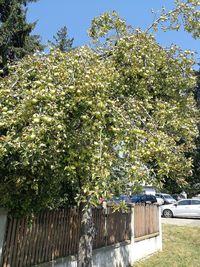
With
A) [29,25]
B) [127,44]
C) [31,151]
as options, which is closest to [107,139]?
[31,151]

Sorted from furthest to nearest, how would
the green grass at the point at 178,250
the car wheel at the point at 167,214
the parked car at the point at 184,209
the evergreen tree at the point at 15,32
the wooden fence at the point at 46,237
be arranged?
the car wheel at the point at 167,214 → the parked car at the point at 184,209 → the evergreen tree at the point at 15,32 → the green grass at the point at 178,250 → the wooden fence at the point at 46,237

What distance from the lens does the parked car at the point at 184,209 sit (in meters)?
22.1

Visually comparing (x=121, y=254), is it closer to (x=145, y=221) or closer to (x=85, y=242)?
(x=145, y=221)

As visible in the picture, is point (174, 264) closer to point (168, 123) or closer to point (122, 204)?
point (168, 123)

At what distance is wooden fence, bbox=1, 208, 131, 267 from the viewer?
554cm

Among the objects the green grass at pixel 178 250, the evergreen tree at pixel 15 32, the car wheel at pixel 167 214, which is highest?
the evergreen tree at pixel 15 32

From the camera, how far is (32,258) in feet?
19.4

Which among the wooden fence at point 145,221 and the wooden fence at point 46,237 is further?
the wooden fence at point 145,221

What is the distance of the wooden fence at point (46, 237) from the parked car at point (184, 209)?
14826mm

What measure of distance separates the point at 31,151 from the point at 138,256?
7.41m

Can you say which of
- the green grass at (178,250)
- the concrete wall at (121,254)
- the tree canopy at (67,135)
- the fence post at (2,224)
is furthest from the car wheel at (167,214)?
the fence post at (2,224)

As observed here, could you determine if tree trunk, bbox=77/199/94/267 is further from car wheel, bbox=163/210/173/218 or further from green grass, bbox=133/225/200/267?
car wheel, bbox=163/210/173/218

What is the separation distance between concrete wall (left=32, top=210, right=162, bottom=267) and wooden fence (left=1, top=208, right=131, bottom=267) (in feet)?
0.49

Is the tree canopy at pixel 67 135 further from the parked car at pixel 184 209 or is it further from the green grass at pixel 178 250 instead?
the parked car at pixel 184 209
